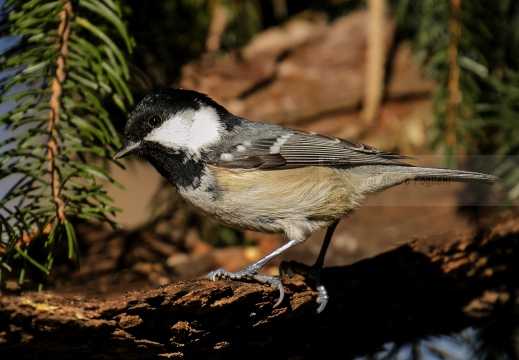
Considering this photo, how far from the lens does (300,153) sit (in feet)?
5.73

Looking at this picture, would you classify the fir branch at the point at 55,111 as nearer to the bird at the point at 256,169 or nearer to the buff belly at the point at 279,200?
the bird at the point at 256,169

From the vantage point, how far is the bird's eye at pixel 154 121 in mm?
1583

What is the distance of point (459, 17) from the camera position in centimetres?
190

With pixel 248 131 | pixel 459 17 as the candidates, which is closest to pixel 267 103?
pixel 248 131

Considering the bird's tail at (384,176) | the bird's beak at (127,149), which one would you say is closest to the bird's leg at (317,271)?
the bird's tail at (384,176)

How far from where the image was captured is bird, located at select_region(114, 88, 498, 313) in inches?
62.0

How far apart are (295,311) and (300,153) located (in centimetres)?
64

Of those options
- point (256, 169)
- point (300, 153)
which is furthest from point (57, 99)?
point (300, 153)

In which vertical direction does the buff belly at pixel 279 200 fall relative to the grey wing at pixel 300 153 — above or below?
below

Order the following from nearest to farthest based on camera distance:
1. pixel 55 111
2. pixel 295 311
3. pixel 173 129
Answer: pixel 295 311 → pixel 55 111 → pixel 173 129

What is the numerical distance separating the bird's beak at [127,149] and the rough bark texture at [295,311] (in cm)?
52

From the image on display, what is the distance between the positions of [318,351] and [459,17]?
1.13 m

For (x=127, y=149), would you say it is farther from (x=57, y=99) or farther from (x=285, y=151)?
(x=285, y=151)

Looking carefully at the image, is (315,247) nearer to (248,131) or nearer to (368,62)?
(248,131)
